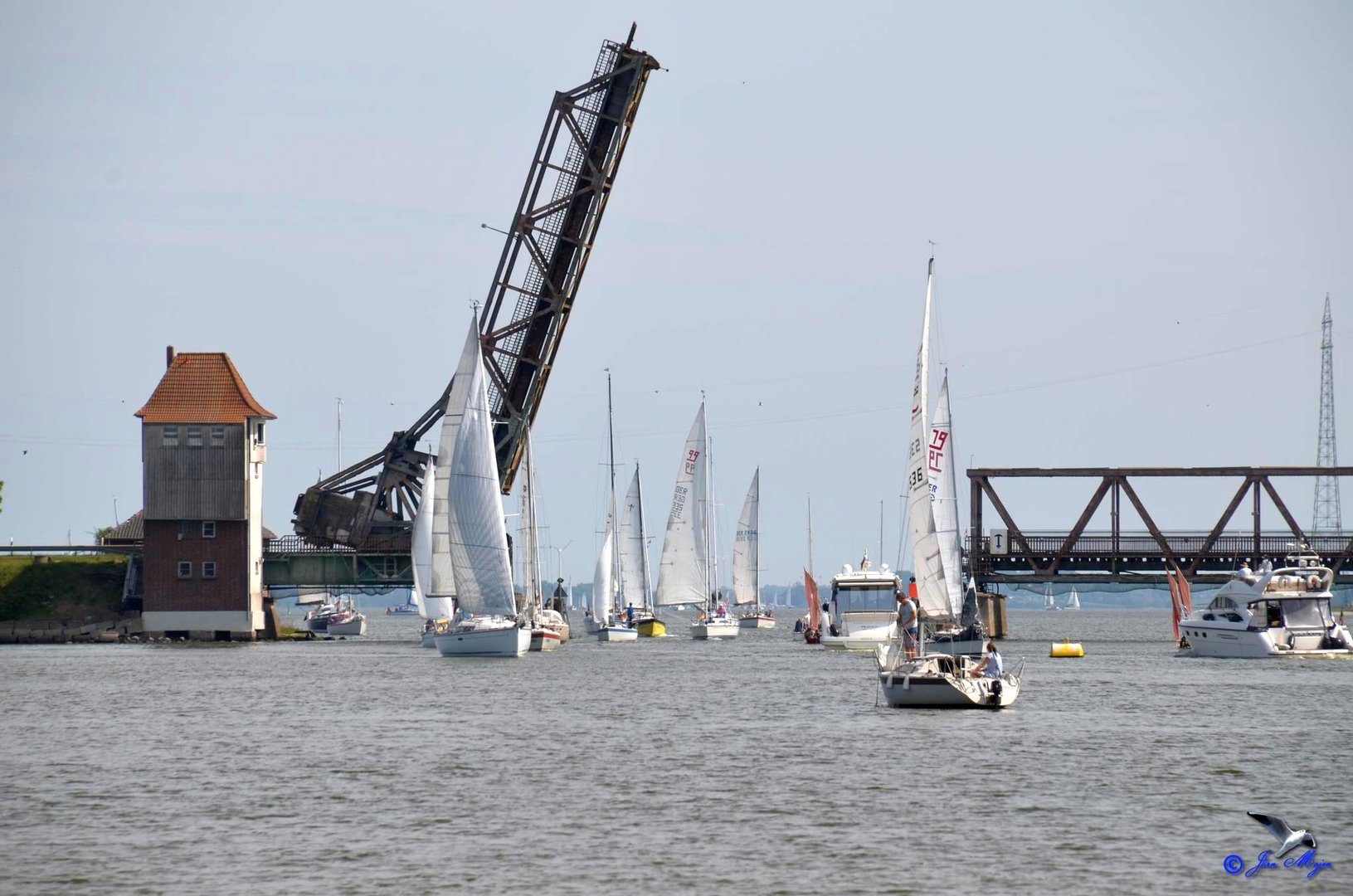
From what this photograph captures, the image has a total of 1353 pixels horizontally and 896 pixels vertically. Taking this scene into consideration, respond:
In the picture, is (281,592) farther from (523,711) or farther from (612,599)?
(523,711)

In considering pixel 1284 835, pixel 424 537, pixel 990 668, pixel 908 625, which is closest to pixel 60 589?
pixel 424 537

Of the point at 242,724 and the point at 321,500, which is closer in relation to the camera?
the point at 242,724

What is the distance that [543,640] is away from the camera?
6325 cm

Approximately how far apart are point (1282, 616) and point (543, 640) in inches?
948

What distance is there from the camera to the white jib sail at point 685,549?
8288 cm

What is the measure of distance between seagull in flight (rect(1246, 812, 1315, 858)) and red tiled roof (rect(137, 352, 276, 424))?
192ft

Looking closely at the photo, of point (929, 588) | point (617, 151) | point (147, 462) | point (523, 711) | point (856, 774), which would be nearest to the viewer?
point (856, 774)

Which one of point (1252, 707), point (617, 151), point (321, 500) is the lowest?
point (1252, 707)

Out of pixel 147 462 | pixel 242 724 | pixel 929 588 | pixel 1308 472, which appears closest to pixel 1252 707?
pixel 929 588

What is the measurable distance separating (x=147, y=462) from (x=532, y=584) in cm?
1698

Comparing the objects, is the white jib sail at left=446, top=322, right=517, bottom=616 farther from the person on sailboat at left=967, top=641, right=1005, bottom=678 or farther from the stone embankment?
the stone embankment

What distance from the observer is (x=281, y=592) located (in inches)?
3337

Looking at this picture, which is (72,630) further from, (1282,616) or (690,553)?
(1282,616)

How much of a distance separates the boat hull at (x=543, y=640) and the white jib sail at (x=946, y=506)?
19.5 m
